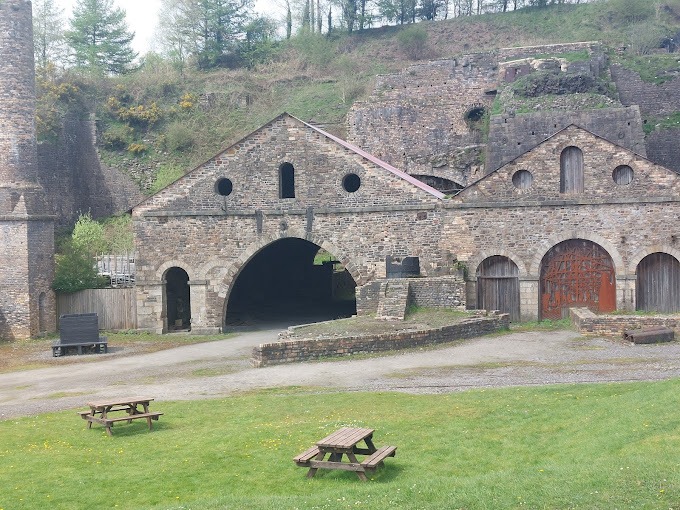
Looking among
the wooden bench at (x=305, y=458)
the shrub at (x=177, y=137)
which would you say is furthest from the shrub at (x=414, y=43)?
the wooden bench at (x=305, y=458)

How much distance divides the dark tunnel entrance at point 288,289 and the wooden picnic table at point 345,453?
1930cm

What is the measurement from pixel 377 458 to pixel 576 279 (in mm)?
17104

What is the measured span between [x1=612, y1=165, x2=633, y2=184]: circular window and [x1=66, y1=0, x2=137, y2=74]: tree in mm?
38523

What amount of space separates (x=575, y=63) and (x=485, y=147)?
6132 millimetres

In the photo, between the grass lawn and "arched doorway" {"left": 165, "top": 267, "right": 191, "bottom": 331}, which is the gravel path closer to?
the grass lawn

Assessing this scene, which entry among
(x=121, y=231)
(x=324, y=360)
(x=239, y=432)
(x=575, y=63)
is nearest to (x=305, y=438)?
(x=239, y=432)

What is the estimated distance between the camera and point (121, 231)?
3978cm

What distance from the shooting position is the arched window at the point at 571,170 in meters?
25.6

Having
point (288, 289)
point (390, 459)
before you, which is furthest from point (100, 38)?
point (390, 459)

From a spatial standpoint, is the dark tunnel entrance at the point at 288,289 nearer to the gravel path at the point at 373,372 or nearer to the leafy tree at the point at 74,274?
the leafy tree at the point at 74,274

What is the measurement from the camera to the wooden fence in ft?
93.2

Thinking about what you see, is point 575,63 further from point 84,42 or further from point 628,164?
point 84,42

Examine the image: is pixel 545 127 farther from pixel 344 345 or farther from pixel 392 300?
pixel 344 345

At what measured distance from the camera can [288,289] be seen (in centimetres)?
3775
